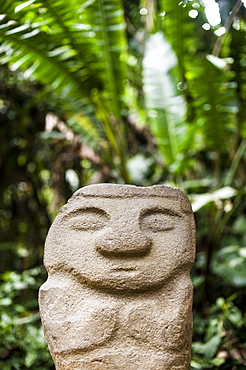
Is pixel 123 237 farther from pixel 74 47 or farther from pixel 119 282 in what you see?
pixel 74 47

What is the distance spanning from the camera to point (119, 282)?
134 centimetres

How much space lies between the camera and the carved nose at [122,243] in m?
1.35

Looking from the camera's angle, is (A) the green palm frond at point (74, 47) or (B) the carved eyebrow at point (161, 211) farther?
(A) the green palm frond at point (74, 47)

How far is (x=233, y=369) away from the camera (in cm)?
184

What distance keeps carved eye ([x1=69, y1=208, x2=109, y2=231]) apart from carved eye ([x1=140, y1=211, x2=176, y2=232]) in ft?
0.42

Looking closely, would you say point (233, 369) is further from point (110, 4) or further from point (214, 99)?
point (110, 4)

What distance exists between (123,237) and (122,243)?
20 millimetres

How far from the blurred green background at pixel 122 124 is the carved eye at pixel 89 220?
76 cm

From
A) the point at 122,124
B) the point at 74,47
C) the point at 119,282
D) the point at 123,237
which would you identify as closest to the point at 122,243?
the point at 123,237

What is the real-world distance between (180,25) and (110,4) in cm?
42

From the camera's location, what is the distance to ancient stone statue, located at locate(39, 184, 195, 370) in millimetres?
1297

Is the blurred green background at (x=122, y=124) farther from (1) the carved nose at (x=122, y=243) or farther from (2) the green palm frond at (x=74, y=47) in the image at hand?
(1) the carved nose at (x=122, y=243)

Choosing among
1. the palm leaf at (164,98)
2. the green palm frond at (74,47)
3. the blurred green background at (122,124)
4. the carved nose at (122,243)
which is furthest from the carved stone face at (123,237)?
the palm leaf at (164,98)

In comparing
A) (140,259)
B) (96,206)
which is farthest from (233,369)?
(96,206)
